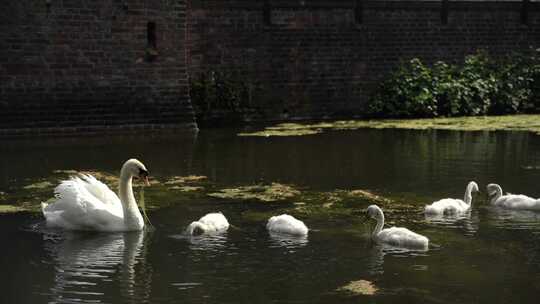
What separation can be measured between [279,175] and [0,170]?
165 inches

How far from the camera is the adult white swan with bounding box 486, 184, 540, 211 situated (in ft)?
41.5

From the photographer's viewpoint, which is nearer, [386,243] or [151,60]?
[386,243]

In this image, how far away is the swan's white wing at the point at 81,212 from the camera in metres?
11.6

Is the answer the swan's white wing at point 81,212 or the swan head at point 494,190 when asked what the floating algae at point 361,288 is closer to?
the swan's white wing at point 81,212

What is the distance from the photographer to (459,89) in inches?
1088

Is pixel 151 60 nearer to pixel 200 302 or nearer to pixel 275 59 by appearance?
pixel 275 59

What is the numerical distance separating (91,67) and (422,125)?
7460mm

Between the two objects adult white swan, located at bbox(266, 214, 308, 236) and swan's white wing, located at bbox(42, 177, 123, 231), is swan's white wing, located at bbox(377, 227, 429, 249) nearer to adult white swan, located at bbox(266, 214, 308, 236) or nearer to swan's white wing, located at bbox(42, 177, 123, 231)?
adult white swan, located at bbox(266, 214, 308, 236)

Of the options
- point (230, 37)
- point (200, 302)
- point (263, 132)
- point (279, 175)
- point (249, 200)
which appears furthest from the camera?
point (230, 37)

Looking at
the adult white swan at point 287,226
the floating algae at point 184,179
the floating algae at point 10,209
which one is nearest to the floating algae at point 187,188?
the floating algae at point 184,179

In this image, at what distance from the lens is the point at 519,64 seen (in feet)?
96.5

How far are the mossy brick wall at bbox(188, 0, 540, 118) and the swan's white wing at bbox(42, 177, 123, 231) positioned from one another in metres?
13.6

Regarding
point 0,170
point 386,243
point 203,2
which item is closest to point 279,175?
point 0,170

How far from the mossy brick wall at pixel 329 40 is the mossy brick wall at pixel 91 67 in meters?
2.05
